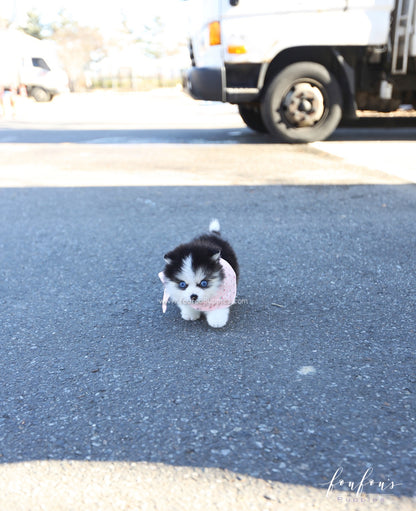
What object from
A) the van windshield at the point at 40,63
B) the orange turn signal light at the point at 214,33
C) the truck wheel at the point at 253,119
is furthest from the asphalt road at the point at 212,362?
the van windshield at the point at 40,63

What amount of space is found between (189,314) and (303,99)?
20.7 ft

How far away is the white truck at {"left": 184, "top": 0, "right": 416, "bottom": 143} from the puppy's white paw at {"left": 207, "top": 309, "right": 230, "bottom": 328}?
615 cm

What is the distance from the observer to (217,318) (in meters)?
2.89

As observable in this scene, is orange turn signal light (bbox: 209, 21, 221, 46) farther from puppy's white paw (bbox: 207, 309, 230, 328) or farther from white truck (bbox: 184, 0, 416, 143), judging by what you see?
puppy's white paw (bbox: 207, 309, 230, 328)

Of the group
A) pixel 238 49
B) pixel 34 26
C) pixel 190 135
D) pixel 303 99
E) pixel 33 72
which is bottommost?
pixel 190 135

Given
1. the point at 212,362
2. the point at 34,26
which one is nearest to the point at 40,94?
the point at 212,362

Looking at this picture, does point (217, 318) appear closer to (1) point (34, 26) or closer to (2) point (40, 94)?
(2) point (40, 94)

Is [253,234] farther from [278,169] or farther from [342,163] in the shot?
[342,163]

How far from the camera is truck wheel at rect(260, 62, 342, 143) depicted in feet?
27.2

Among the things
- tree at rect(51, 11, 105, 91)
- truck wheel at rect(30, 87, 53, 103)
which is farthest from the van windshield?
tree at rect(51, 11, 105, 91)

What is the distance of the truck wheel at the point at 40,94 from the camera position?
87.4 ft

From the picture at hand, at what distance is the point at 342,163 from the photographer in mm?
7301

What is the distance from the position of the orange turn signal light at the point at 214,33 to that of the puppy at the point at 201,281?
241 inches

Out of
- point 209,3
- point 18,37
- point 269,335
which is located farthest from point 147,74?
point 269,335
